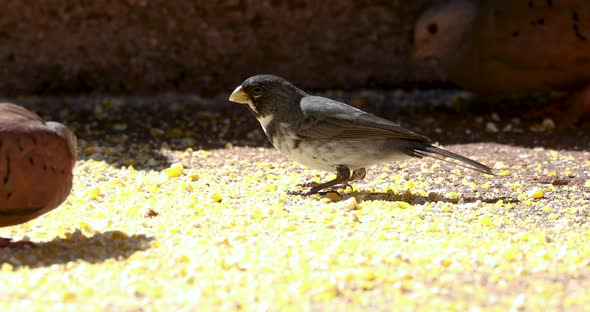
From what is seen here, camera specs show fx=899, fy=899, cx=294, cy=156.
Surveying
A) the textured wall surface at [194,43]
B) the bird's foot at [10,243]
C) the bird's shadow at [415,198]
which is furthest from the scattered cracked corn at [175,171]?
the textured wall surface at [194,43]

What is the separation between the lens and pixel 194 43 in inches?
279

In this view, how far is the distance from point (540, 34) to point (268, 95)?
2.38 m

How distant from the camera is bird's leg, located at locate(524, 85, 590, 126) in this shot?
6196 mm

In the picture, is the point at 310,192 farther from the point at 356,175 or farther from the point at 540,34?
the point at 540,34

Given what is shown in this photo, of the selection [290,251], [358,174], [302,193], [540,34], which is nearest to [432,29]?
[540,34]

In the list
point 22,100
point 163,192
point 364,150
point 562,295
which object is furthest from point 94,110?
point 562,295

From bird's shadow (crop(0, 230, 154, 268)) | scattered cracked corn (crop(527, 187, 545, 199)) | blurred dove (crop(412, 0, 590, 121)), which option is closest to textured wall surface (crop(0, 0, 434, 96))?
blurred dove (crop(412, 0, 590, 121))

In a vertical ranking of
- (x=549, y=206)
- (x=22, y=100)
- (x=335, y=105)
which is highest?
(x=335, y=105)

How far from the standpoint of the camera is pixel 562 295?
2.73 m

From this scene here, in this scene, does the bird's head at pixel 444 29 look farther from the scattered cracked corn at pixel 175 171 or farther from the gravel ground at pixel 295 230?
the scattered cracked corn at pixel 175 171

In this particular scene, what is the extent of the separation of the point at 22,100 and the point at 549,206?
4332mm

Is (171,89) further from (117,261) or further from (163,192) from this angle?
(117,261)

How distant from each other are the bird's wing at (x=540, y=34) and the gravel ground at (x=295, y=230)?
0.48 metres

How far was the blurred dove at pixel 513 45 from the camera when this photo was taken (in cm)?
591
